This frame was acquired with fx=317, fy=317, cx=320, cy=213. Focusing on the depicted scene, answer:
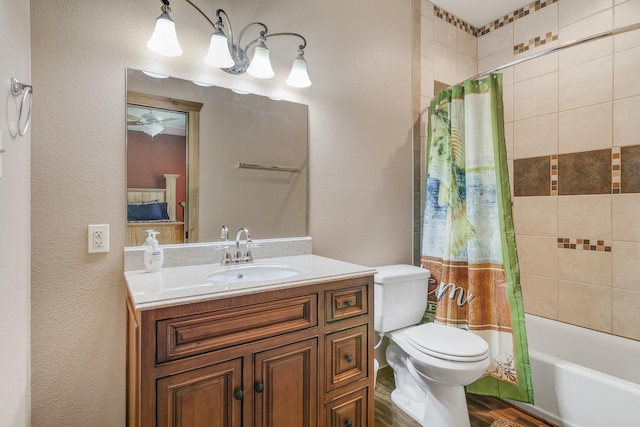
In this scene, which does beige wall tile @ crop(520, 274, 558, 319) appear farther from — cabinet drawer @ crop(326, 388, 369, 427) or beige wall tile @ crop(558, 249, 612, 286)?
cabinet drawer @ crop(326, 388, 369, 427)

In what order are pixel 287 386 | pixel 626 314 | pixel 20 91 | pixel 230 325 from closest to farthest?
pixel 20 91
pixel 230 325
pixel 287 386
pixel 626 314

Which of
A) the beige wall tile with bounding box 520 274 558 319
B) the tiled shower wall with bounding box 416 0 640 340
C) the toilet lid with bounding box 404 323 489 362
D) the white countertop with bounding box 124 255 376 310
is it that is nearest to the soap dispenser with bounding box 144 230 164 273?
the white countertop with bounding box 124 255 376 310

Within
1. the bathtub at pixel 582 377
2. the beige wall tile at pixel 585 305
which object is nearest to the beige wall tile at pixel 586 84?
the beige wall tile at pixel 585 305

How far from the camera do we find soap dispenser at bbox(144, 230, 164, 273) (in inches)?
52.8

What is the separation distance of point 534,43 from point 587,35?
34 cm

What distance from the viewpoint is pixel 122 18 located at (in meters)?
1.36

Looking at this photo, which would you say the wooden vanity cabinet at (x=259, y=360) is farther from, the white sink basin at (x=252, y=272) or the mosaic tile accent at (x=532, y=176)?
the mosaic tile accent at (x=532, y=176)

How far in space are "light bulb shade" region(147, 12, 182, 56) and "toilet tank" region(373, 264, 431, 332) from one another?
148cm

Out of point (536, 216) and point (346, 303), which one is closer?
point (346, 303)

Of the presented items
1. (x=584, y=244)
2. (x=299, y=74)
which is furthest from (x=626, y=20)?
(x=299, y=74)

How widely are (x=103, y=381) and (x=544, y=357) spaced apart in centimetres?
218

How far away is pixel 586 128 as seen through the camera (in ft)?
6.95

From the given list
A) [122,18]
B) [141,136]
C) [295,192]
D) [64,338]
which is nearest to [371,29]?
[295,192]

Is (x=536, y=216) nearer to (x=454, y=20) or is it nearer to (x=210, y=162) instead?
(x=454, y=20)
